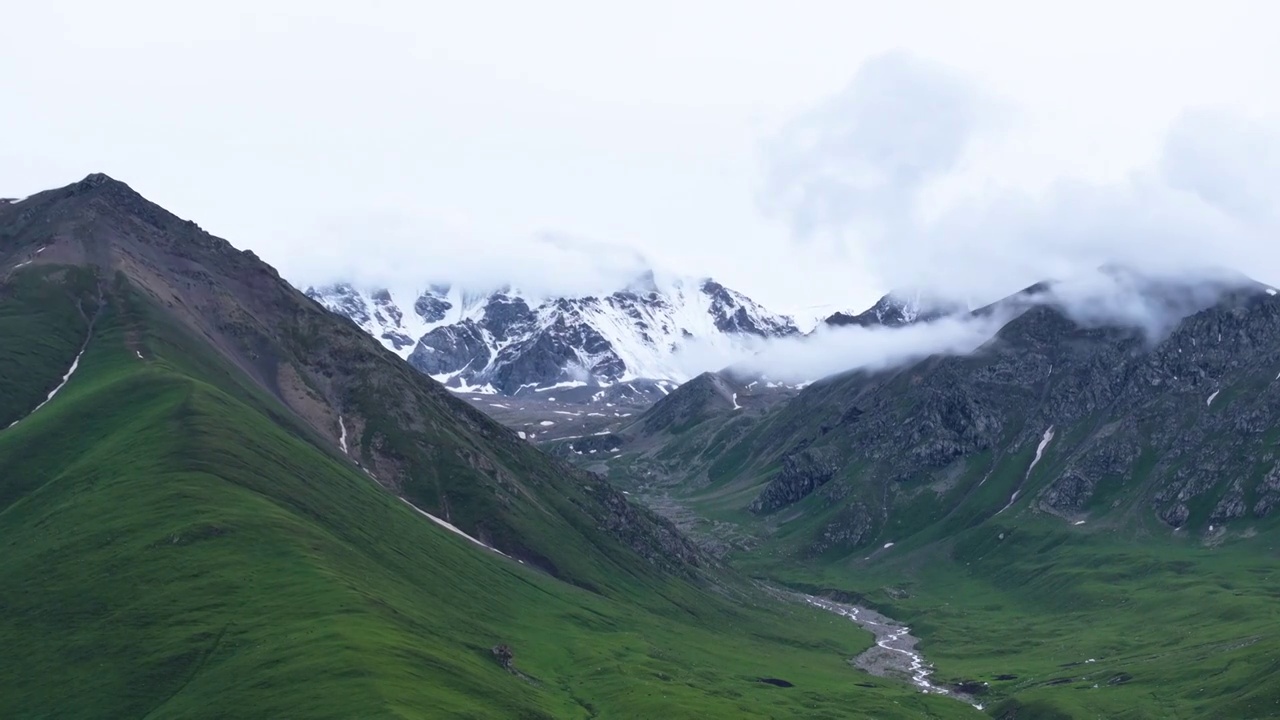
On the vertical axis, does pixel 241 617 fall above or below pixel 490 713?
above

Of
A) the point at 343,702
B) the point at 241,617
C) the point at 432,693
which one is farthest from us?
the point at 241,617

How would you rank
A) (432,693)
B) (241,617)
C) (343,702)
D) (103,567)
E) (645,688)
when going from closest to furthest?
(343,702), (432,693), (241,617), (103,567), (645,688)

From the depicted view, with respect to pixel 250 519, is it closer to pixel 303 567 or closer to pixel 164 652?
pixel 303 567

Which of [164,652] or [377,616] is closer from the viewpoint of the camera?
[164,652]

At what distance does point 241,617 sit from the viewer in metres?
164

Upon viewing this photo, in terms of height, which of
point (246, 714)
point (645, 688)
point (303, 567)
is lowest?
point (645, 688)

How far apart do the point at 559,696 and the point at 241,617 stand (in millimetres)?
51132

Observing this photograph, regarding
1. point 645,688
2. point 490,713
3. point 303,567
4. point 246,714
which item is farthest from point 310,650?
point 645,688

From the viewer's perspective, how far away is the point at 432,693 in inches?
5778

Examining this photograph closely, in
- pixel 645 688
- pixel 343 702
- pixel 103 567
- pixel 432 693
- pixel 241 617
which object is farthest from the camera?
pixel 645 688

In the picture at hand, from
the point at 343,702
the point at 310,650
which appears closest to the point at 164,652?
the point at 310,650

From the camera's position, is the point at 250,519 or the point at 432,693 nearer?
the point at 432,693

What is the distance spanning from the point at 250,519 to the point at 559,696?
2316 inches

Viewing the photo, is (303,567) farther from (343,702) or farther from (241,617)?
(343,702)
